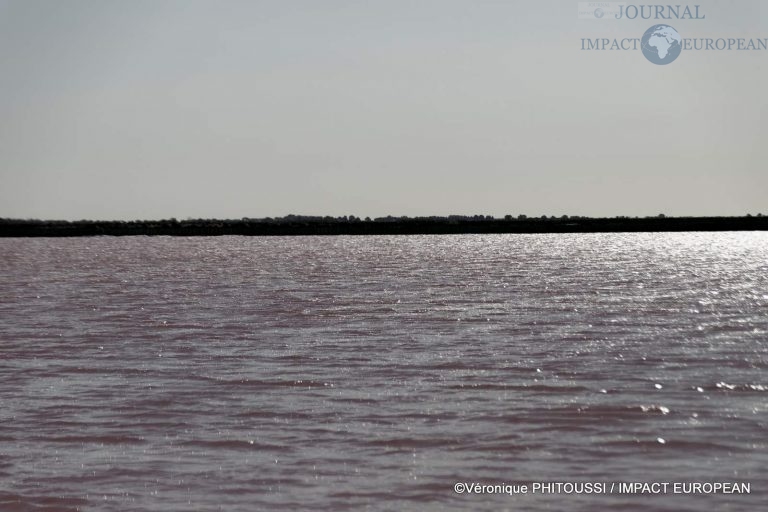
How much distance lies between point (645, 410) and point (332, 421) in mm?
2768

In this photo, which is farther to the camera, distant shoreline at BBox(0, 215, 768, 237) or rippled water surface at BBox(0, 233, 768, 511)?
distant shoreline at BBox(0, 215, 768, 237)

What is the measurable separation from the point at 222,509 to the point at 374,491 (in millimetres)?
985

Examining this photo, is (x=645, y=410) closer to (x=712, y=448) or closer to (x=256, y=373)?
(x=712, y=448)

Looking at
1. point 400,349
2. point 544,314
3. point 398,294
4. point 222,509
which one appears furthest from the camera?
point 398,294

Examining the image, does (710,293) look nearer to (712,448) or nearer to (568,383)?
(568,383)

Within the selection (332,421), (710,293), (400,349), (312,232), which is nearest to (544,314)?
(400,349)

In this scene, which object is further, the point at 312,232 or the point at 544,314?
the point at 312,232

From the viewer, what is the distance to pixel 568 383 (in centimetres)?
1021

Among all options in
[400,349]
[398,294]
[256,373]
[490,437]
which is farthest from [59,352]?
[398,294]

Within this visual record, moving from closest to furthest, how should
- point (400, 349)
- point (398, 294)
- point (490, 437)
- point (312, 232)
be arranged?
point (490, 437), point (400, 349), point (398, 294), point (312, 232)

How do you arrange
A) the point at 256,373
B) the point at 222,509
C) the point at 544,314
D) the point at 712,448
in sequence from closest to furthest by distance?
the point at 222,509 → the point at 712,448 → the point at 256,373 → the point at 544,314

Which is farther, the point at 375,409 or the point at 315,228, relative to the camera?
the point at 315,228

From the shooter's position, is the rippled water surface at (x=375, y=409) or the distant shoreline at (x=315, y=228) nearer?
the rippled water surface at (x=375, y=409)

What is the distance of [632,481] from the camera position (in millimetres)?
6449
